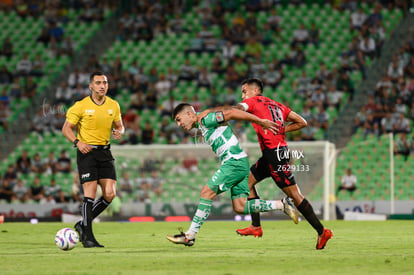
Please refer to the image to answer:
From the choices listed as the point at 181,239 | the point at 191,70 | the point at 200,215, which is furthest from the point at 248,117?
the point at 191,70

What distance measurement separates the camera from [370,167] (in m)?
21.1

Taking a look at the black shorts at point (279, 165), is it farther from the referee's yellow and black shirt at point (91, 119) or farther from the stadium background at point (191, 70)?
the stadium background at point (191, 70)

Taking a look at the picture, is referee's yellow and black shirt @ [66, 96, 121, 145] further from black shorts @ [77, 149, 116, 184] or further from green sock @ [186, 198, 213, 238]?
green sock @ [186, 198, 213, 238]

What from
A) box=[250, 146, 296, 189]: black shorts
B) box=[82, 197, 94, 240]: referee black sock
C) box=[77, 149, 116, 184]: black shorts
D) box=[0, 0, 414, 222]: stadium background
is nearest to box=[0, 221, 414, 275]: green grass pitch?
box=[82, 197, 94, 240]: referee black sock

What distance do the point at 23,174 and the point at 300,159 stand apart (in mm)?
9004

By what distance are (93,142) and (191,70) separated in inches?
686

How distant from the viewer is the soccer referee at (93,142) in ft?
32.6

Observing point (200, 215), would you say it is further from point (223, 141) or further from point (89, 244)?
point (89, 244)

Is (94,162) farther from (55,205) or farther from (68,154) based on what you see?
(68,154)

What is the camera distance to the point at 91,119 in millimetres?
10109

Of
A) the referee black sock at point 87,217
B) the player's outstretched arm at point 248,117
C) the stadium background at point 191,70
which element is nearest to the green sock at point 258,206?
the player's outstretched arm at point 248,117

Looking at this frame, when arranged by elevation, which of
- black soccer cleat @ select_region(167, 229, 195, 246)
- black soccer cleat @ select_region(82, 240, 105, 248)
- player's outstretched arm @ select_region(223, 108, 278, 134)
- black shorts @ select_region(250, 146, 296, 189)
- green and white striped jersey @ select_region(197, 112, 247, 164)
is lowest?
black soccer cleat @ select_region(82, 240, 105, 248)

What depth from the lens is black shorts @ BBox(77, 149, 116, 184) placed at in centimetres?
999

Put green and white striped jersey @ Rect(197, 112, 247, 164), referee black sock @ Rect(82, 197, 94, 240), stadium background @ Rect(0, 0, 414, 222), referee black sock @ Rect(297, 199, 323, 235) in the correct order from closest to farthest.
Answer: referee black sock @ Rect(297, 199, 323, 235)
green and white striped jersey @ Rect(197, 112, 247, 164)
referee black sock @ Rect(82, 197, 94, 240)
stadium background @ Rect(0, 0, 414, 222)
